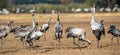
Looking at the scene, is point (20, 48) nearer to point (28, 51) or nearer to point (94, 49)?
point (28, 51)

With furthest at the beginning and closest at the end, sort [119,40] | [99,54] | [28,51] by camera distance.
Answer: [119,40]
[28,51]
[99,54]

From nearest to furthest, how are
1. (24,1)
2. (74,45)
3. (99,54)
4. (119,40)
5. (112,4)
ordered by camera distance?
(99,54) < (74,45) < (119,40) < (112,4) < (24,1)

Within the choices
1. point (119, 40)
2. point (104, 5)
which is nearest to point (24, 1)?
point (104, 5)

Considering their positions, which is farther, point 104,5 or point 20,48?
point 104,5

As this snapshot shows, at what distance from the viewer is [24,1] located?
14688cm

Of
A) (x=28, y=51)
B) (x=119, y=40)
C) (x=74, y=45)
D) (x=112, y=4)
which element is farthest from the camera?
(x=112, y=4)

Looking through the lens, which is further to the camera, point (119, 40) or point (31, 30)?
point (119, 40)

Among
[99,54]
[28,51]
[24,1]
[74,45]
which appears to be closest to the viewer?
[99,54]

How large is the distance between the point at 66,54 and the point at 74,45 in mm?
3563

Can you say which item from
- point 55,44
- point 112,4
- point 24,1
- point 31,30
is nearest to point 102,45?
point 55,44

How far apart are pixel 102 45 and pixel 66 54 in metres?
4.22

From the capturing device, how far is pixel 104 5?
305 feet

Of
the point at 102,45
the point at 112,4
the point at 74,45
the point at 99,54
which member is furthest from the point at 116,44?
the point at 112,4

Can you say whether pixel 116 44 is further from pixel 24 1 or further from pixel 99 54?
pixel 24 1
